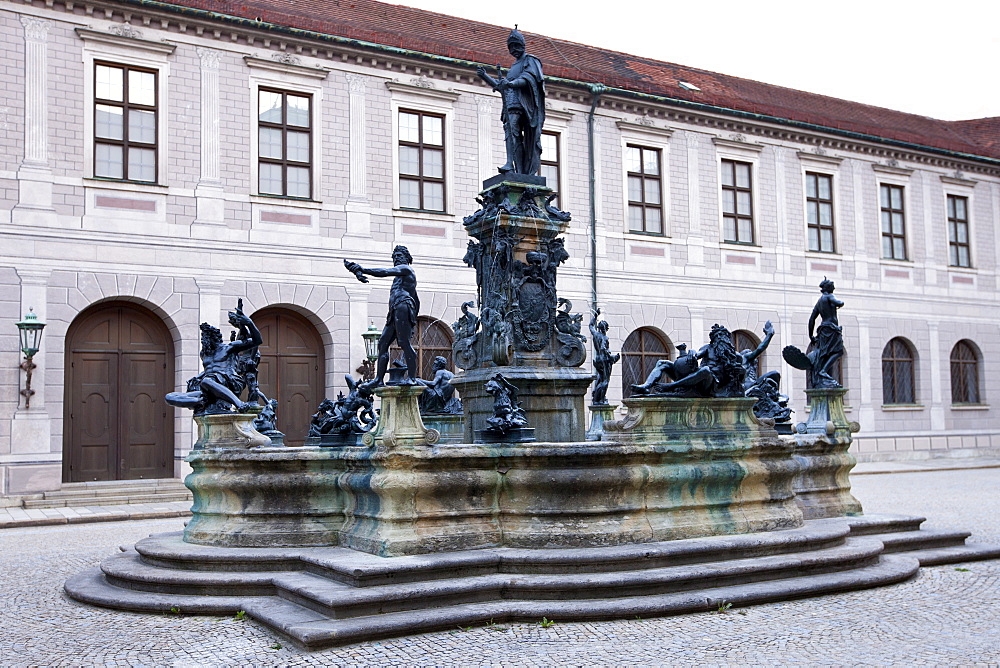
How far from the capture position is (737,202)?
28062 mm

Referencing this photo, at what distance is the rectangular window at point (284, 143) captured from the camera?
21.8 m

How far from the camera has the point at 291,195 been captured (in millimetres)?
21859

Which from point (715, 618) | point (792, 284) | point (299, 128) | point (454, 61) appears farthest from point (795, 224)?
point (715, 618)

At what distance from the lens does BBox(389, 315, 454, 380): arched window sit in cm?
2295

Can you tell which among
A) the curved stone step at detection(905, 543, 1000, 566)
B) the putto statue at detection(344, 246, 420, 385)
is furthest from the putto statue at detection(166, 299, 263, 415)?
the curved stone step at detection(905, 543, 1000, 566)

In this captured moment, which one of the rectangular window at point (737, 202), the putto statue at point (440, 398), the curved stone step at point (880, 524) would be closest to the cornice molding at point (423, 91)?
the rectangular window at point (737, 202)

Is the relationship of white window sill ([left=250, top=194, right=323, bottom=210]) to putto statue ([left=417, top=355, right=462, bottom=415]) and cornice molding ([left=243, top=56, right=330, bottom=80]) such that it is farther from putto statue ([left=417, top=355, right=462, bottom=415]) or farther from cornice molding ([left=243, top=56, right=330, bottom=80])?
putto statue ([left=417, top=355, right=462, bottom=415])

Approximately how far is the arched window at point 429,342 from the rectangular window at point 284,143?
145 inches

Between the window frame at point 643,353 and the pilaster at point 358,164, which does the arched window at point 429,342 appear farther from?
the window frame at point 643,353

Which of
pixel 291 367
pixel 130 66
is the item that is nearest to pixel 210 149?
pixel 130 66

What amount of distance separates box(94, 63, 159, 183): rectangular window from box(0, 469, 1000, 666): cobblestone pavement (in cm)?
1268

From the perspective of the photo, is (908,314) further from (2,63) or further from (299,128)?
(2,63)

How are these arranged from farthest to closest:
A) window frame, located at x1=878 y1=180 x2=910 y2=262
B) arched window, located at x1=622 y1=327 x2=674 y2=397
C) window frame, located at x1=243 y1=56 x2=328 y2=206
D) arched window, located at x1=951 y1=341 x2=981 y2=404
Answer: arched window, located at x1=951 y1=341 x2=981 y2=404 → window frame, located at x1=878 y1=180 x2=910 y2=262 → arched window, located at x1=622 y1=327 x2=674 y2=397 → window frame, located at x1=243 y1=56 x2=328 y2=206

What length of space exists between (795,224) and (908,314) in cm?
483
